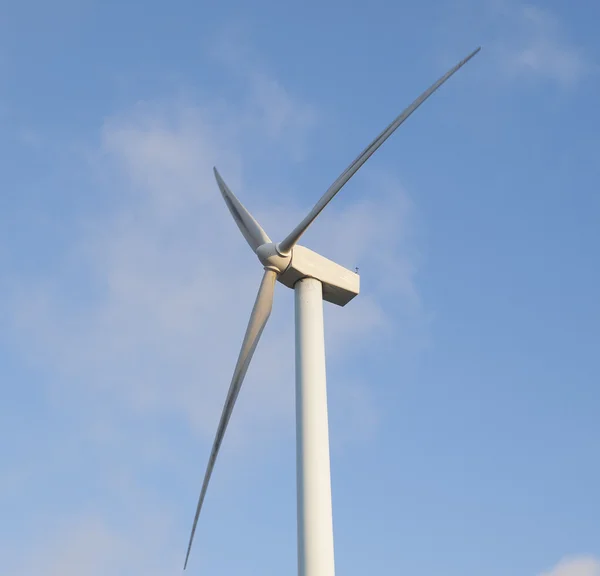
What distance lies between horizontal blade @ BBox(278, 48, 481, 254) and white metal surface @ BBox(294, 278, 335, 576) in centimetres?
115

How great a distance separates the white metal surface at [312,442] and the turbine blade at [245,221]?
2.02m

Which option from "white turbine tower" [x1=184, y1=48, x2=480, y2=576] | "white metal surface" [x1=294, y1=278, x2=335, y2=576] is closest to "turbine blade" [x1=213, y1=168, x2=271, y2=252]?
"white turbine tower" [x1=184, y1=48, x2=480, y2=576]

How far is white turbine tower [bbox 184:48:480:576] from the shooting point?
16.0 m

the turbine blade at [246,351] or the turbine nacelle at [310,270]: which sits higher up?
the turbine nacelle at [310,270]

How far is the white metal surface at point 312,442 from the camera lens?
1570cm

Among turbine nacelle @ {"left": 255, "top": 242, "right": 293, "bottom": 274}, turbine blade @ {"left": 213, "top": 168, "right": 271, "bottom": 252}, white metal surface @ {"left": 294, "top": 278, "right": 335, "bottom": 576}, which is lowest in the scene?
white metal surface @ {"left": 294, "top": 278, "right": 335, "bottom": 576}

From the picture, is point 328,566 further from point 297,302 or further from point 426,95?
point 426,95

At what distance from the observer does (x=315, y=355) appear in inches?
707

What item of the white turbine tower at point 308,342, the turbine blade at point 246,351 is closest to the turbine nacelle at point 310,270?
the white turbine tower at point 308,342

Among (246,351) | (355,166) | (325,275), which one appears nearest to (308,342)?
(246,351)

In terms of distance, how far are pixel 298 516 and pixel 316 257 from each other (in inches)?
260

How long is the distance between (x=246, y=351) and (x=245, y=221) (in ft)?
12.7

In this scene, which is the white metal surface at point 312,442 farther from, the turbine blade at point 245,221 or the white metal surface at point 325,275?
the turbine blade at point 245,221

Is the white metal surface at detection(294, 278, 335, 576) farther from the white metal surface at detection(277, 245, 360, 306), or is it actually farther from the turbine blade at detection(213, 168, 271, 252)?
the turbine blade at detection(213, 168, 271, 252)
